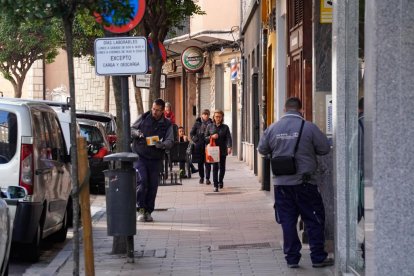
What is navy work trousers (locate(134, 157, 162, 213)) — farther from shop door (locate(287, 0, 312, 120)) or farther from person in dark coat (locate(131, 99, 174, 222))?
shop door (locate(287, 0, 312, 120))

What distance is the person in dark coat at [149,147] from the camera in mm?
14422

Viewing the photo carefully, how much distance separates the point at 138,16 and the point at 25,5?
2851 mm

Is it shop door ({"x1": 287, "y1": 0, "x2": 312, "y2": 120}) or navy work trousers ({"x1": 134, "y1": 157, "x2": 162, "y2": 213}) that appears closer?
shop door ({"x1": 287, "y1": 0, "x2": 312, "y2": 120})

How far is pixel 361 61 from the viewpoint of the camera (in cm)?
748

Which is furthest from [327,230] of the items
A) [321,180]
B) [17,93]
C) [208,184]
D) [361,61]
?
[17,93]

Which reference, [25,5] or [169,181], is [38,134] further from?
[169,181]

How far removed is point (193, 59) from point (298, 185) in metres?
27.1

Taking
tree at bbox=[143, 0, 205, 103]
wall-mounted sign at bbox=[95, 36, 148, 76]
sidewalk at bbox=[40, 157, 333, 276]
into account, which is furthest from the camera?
tree at bbox=[143, 0, 205, 103]

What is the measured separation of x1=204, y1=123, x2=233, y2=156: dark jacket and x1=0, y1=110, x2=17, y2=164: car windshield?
10606 millimetres

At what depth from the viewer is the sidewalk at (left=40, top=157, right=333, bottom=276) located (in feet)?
33.7

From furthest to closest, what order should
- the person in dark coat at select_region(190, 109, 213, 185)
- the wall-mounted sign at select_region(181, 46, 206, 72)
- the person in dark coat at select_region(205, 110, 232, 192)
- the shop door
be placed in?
1. the wall-mounted sign at select_region(181, 46, 206, 72)
2. the person in dark coat at select_region(190, 109, 213, 185)
3. the person in dark coat at select_region(205, 110, 232, 192)
4. the shop door

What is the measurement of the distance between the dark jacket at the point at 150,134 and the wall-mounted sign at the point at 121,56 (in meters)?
3.89

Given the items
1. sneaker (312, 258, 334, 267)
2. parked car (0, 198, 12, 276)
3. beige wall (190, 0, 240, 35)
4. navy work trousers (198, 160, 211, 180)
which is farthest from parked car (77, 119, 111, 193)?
beige wall (190, 0, 240, 35)

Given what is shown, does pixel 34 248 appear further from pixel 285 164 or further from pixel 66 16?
pixel 66 16
